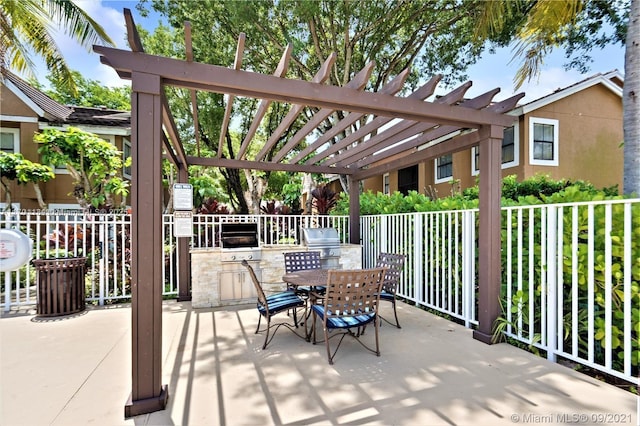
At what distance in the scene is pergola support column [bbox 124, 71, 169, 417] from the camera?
2.46 metres

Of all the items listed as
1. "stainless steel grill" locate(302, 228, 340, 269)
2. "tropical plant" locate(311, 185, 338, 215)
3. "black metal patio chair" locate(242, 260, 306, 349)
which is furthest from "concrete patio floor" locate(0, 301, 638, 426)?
"tropical plant" locate(311, 185, 338, 215)

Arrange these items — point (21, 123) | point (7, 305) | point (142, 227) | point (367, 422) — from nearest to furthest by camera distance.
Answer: point (367, 422)
point (142, 227)
point (7, 305)
point (21, 123)

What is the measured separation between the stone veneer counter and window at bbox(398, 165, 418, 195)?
10.1m

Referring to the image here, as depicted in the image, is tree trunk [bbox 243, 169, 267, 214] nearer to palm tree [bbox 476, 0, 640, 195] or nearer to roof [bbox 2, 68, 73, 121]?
roof [bbox 2, 68, 73, 121]

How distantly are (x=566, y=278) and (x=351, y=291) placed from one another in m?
2.34

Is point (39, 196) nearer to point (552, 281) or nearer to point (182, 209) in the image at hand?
point (182, 209)

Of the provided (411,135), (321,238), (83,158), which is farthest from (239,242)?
(83,158)

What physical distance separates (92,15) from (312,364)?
32.2 ft

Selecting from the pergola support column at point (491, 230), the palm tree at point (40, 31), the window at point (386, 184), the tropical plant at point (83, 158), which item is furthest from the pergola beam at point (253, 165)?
the window at point (386, 184)

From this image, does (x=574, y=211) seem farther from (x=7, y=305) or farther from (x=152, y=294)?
(x=7, y=305)

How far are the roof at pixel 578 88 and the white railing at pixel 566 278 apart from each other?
7240 mm

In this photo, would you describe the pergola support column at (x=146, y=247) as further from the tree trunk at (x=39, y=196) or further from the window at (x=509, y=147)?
the window at (x=509, y=147)

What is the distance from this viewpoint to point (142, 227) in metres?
2.49

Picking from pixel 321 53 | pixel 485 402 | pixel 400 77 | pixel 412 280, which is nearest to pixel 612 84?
pixel 321 53
